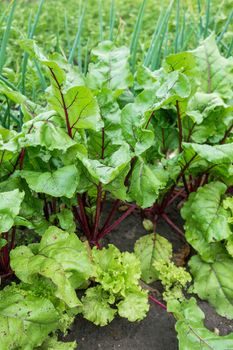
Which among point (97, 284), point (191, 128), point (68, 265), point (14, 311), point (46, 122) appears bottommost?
point (97, 284)

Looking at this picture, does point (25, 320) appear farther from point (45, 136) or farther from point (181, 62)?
point (181, 62)

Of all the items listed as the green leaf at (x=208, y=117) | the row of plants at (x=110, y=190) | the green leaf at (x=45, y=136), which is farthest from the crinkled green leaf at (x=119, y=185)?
the green leaf at (x=208, y=117)

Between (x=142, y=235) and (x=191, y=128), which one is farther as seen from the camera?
(x=142, y=235)

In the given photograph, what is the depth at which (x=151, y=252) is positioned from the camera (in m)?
2.26

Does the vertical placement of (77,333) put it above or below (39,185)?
below

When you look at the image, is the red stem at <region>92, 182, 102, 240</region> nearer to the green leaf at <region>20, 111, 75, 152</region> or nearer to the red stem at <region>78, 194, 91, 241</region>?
the red stem at <region>78, 194, 91, 241</region>

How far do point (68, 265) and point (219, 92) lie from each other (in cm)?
119

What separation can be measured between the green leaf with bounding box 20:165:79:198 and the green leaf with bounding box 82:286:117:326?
1.51 ft

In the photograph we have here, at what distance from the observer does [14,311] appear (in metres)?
1.70

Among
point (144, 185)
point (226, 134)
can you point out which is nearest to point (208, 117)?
point (226, 134)

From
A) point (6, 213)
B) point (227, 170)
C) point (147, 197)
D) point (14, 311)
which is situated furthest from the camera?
point (227, 170)

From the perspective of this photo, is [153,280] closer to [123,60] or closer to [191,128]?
[191,128]

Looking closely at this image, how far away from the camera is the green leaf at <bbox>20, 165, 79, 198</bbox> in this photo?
178 cm

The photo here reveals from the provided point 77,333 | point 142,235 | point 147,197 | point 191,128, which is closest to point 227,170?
point 191,128
